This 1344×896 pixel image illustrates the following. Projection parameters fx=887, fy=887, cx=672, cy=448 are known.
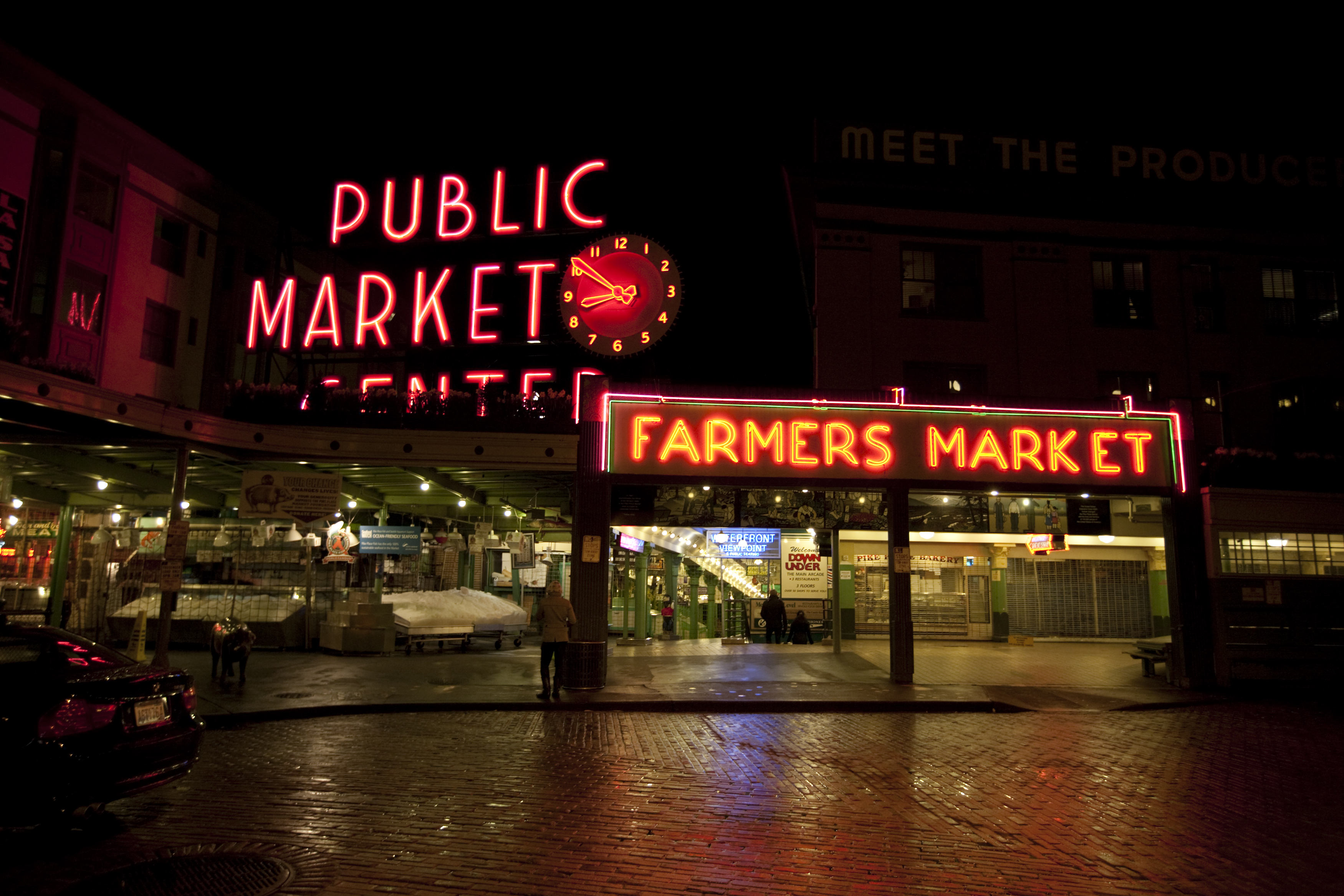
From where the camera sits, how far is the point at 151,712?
681 cm

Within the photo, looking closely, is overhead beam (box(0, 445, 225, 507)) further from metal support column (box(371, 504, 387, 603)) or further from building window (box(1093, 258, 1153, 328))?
building window (box(1093, 258, 1153, 328))

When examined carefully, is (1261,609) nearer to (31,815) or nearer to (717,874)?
(717,874)

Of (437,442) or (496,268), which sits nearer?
(437,442)

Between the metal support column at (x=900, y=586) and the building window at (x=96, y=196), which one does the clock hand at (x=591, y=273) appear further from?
the building window at (x=96, y=196)

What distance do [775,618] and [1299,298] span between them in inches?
619

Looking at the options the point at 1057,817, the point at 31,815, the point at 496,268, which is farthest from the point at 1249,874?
the point at 496,268

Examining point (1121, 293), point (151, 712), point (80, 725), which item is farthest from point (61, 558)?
point (1121, 293)

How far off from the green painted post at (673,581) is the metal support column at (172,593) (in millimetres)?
12891

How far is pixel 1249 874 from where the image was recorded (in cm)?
599

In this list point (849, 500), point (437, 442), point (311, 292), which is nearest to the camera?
point (437, 442)

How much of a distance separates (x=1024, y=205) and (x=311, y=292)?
23.0 meters

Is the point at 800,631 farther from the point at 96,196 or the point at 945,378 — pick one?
the point at 96,196

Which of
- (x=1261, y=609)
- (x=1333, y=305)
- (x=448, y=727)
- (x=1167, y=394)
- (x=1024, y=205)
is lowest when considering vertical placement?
(x=448, y=727)

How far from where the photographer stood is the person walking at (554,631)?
1443 centimetres
